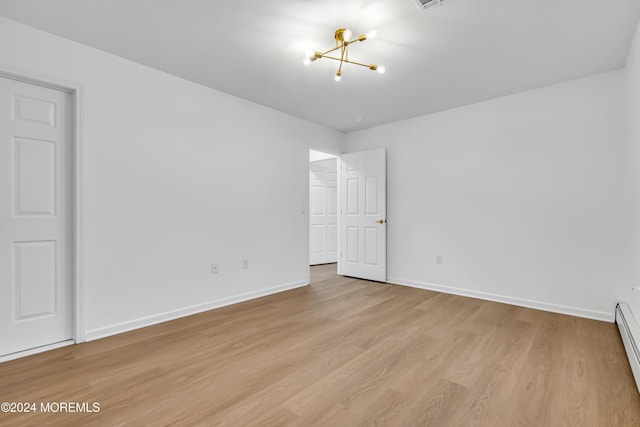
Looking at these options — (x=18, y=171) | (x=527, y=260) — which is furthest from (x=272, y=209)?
(x=527, y=260)

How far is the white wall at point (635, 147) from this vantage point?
2264 millimetres

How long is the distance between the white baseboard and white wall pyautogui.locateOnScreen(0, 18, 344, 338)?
1790 mm

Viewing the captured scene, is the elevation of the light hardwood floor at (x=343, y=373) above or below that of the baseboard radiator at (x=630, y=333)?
below

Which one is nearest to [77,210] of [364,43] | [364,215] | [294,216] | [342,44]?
[294,216]

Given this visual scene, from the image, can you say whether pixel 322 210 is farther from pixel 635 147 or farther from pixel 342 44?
pixel 635 147

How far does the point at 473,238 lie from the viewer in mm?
3770

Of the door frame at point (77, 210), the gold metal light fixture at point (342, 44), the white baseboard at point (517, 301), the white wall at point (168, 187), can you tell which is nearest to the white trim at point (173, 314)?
the white wall at point (168, 187)

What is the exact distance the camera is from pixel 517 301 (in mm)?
3422

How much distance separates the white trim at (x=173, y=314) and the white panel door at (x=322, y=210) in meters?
2.36

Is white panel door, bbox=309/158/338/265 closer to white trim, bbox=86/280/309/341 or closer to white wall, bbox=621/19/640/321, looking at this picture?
white trim, bbox=86/280/309/341

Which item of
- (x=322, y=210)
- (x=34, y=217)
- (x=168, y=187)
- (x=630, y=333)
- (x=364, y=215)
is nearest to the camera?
(x=630, y=333)

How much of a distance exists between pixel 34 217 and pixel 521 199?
15.5 ft

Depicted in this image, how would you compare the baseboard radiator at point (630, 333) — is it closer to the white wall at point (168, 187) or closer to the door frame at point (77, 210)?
the white wall at point (168, 187)

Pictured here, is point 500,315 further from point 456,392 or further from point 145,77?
point 145,77
